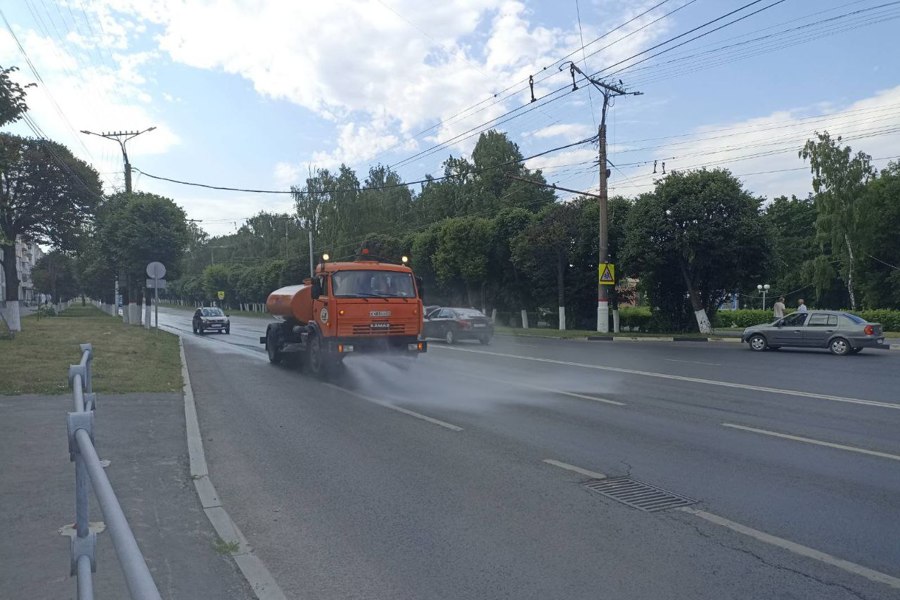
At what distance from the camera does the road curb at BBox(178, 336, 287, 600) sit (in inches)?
165

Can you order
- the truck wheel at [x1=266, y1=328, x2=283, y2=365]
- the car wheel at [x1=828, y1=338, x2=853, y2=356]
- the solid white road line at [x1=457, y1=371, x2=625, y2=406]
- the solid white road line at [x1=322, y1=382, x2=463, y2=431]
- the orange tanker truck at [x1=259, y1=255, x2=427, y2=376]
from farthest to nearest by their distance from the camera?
the car wheel at [x1=828, y1=338, x2=853, y2=356] < the truck wheel at [x1=266, y1=328, x2=283, y2=365] < the orange tanker truck at [x1=259, y1=255, x2=427, y2=376] < the solid white road line at [x1=457, y1=371, x2=625, y2=406] < the solid white road line at [x1=322, y1=382, x2=463, y2=431]

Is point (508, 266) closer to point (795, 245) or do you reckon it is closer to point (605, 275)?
point (605, 275)

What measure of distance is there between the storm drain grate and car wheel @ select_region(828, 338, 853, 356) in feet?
55.4

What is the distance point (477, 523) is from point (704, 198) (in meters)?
26.8

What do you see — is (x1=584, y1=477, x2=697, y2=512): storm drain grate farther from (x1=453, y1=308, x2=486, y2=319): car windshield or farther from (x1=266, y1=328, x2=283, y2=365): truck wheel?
(x1=453, y1=308, x2=486, y2=319): car windshield

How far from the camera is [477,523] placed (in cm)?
531

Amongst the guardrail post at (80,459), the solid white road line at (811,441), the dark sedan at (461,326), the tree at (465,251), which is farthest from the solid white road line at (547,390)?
the tree at (465,251)

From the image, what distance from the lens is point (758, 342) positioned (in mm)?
22266

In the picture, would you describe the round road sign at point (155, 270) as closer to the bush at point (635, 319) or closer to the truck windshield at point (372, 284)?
the truck windshield at point (372, 284)

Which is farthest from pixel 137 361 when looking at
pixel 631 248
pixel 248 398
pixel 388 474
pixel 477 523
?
pixel 631 248

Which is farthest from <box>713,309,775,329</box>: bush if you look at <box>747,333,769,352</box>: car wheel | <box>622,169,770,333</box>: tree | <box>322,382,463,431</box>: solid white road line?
<box>322,382,463,431</box>: solid white road line

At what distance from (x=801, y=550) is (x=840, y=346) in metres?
18.2

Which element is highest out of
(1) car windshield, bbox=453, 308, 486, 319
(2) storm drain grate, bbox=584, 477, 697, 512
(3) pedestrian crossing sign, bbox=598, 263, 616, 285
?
(3) pedestrian crossing sign, bbox=598, 263, 616, 285

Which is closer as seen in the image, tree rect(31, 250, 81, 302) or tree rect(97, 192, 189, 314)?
tree rect(97, 192, 189, 314)
